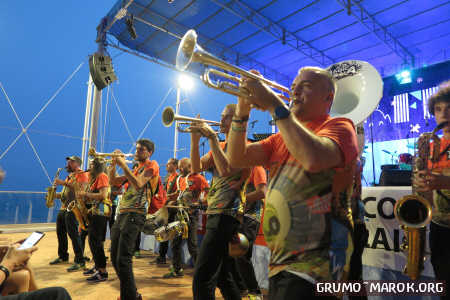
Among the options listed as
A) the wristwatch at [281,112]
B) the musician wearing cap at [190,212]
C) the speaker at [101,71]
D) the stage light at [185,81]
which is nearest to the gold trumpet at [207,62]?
the wristwatch at [281,112]

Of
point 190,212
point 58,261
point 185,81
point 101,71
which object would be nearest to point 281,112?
point 190,212

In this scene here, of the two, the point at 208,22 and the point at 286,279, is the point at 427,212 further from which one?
the point at 208,22

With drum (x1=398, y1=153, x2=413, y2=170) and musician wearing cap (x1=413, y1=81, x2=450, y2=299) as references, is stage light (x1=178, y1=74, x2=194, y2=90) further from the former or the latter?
musician wearing cap (x1=413, y1=81, x2=450, y2=299)

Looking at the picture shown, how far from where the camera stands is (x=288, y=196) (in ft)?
4.04

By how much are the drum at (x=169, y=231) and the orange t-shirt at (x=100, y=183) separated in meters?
1.36

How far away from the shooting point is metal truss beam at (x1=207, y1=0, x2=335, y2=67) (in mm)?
9422

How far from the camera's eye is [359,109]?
9.49ft

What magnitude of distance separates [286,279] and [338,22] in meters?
10.6

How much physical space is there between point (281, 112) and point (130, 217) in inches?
98.7

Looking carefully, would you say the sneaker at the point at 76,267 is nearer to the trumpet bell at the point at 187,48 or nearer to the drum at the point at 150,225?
the drum at the point at 150,225

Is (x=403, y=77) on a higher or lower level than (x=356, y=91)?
higher

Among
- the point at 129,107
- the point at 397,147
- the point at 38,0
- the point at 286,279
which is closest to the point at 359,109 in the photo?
the point at 286,279

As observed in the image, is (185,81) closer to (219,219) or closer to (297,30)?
(297,30)

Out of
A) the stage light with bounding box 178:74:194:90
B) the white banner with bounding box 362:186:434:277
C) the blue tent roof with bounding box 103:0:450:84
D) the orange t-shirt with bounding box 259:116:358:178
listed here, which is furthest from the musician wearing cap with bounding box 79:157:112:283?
the stage light with bounding box 178:74:194:90
